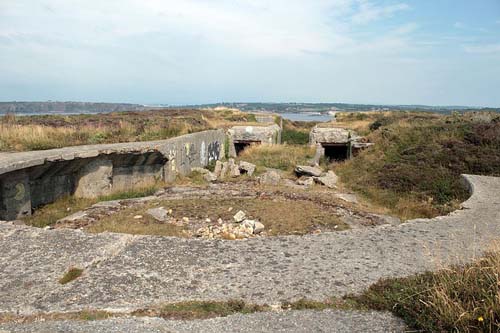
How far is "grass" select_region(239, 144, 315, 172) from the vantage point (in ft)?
58.6

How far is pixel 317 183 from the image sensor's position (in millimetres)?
14391

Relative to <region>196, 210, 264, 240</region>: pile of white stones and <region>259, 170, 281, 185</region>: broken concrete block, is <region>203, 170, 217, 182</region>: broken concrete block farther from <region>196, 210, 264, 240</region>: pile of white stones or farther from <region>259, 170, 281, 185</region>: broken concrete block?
<region>196, 210, 264, 240</region>: pile of white stones

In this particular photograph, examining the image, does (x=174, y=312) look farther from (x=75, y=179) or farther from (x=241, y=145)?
(x=241, y=145)

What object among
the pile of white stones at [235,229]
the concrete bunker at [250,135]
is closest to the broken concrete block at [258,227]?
the pile of white stones at [235,229]

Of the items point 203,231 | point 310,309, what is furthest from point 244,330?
point 203,231

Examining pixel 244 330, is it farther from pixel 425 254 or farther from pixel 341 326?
pixel 425 254

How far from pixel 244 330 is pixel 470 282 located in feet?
6.75

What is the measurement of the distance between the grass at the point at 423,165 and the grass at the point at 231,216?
2662 millimetres

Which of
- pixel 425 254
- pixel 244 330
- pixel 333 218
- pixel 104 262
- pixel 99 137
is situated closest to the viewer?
pixel 244 330

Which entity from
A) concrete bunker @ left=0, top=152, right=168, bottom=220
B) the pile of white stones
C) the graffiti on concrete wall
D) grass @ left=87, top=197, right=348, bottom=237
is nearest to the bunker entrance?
the graffiti on concrete wall

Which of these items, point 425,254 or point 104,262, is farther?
point 425,254

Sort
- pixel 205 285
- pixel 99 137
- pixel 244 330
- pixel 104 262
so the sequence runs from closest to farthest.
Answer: pixel 244 330 < pixel 205 285 < pixel 104 262 < pixel 99 137

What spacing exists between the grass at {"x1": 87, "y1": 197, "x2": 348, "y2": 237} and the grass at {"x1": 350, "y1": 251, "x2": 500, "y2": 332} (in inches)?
164

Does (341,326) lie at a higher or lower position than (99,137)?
lower
